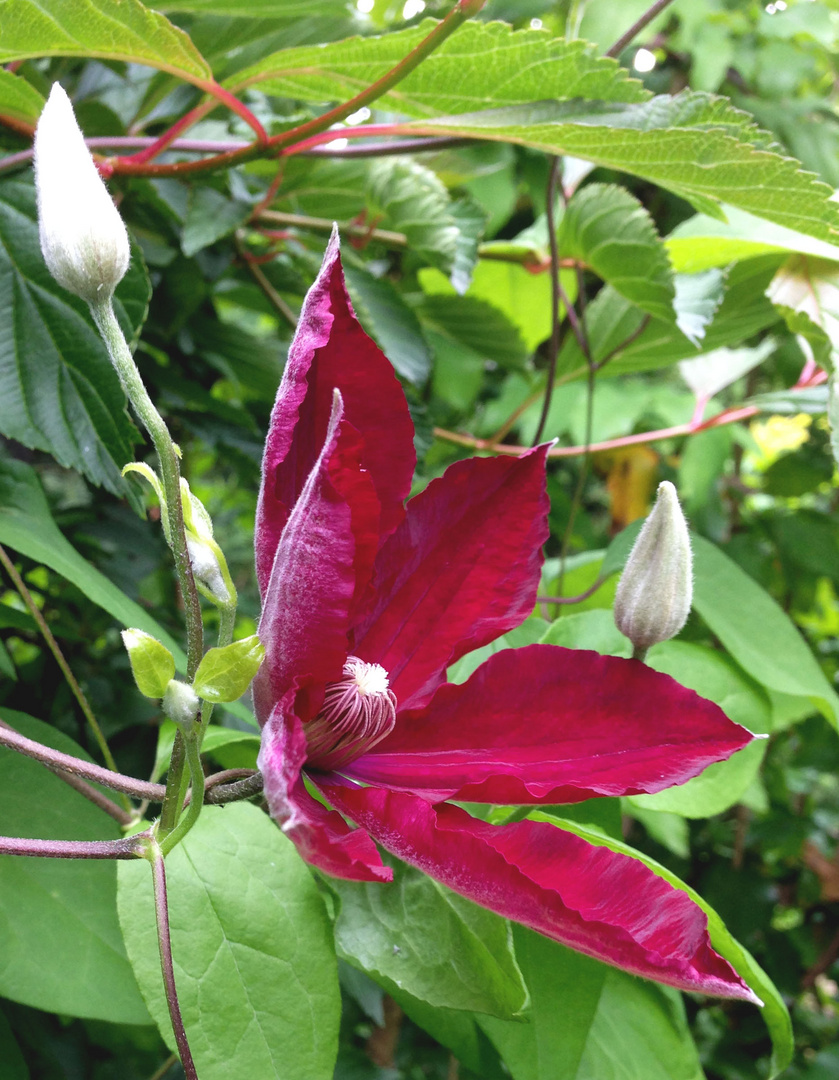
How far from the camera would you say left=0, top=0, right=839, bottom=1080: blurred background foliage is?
25.2 inches

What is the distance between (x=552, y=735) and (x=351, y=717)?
3.4 inches

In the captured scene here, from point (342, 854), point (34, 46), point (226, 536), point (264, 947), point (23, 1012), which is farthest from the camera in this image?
point (226, 536)

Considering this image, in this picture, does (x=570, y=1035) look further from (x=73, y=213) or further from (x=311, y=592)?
(x=73, y=213)

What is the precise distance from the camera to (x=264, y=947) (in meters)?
0.39

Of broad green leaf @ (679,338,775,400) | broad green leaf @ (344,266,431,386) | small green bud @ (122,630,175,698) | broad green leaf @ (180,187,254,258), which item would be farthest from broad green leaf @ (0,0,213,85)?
broad green leaf @ (679,338,775,400)

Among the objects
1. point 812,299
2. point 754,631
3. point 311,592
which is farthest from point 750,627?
point 311,592

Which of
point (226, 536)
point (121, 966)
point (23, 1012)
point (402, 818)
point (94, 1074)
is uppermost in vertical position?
point (402, 818)

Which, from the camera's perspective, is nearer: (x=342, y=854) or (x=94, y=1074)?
(x=342, y=854)

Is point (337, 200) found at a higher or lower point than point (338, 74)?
lower

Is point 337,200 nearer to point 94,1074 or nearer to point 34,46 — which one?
point 34,46

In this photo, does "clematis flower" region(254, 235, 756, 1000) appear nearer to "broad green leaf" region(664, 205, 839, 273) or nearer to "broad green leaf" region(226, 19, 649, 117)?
"broad green leaf" region(226, 19, 649, 117)

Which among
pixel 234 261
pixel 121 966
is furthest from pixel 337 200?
pixel 121 966

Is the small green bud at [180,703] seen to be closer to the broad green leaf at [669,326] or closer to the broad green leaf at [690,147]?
the broad green leaf at [690,147]

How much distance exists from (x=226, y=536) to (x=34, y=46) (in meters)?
1.36
